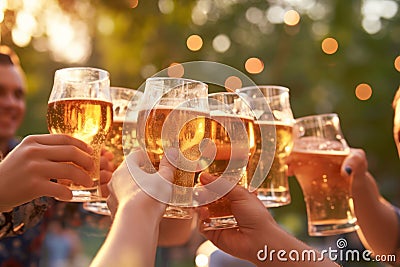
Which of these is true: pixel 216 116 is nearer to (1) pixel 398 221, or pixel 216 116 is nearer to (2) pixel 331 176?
(2) pixel 331 176

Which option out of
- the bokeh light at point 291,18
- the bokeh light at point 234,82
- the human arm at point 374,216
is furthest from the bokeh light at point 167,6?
the human arm at point 374,216

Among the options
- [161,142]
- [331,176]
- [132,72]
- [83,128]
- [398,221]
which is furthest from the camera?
[132,72]

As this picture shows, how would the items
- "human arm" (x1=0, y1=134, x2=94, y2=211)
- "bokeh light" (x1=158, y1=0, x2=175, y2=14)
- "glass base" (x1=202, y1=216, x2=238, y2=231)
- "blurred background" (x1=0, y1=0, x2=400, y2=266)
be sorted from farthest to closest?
"blurred background" (x1=0, y1=0, x2=400, y2=266) → "bokeh light" (x1=158, y1=0, x2=175, y2=14) → "glass base" (x1=202, y1=216, x2=238, y2=231) → "human arm" (x1=0, y1=134, x2=94, y2=211)

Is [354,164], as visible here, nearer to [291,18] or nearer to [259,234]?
[259,234]

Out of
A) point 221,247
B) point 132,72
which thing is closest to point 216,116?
point 221,247

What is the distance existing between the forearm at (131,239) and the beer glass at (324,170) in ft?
1.82

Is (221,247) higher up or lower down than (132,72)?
lower down

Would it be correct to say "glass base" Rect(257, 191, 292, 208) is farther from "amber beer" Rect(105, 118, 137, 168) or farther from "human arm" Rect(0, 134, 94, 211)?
"human arm" Rect(0, 134, 94, 211)

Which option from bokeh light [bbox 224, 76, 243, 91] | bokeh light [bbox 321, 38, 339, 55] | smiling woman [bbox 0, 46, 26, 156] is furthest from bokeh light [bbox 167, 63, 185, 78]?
bokeh light [bbox 321, 38, 339, 55]

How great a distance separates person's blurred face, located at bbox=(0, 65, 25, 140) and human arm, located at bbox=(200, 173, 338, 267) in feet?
4.24

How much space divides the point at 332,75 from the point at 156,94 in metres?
3.65

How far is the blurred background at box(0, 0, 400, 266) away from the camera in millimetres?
3914

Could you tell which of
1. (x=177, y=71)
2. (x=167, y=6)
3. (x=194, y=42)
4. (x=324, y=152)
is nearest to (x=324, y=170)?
(x=324, y=152)

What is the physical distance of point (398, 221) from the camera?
1.47 m
